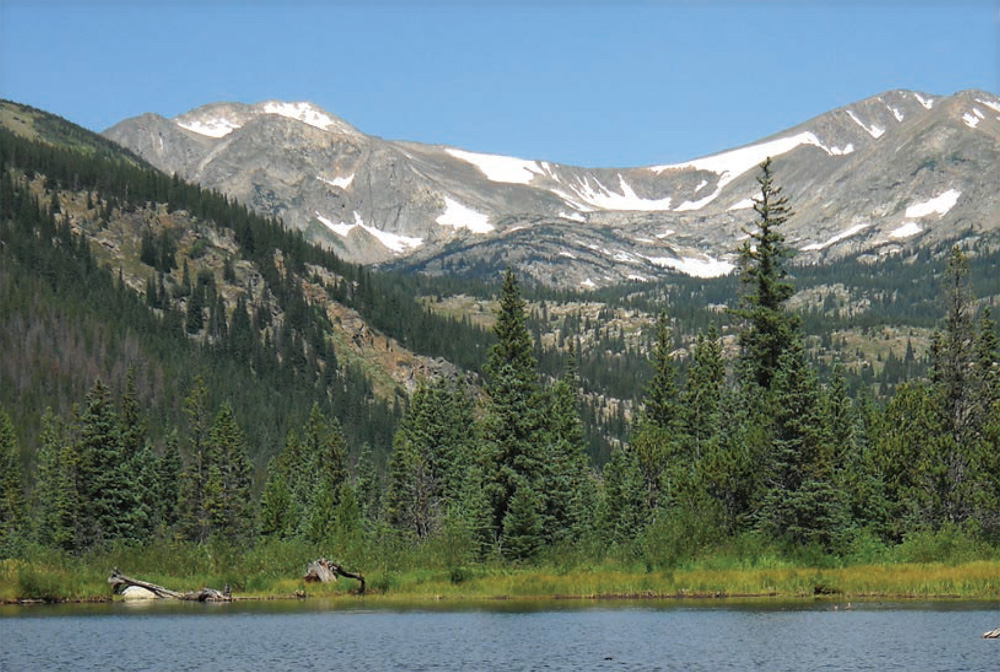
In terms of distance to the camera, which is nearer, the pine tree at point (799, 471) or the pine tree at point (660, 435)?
the pine tree at point (799, 471)

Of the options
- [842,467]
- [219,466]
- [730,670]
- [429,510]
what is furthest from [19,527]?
[730,670]

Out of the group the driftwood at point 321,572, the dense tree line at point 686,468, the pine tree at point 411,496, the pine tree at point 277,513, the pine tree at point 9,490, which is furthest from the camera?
the pine tree at point 277,513

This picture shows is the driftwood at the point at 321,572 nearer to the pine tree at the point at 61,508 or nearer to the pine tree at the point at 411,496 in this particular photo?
the pine tree at the point at 61,508

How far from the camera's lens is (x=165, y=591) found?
84438 mm

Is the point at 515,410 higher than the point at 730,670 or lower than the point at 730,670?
higher

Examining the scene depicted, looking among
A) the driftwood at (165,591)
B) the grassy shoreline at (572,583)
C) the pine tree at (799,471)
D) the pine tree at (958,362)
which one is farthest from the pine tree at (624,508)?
the driftwood at (165,591)

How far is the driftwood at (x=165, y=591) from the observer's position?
82938 millimetres

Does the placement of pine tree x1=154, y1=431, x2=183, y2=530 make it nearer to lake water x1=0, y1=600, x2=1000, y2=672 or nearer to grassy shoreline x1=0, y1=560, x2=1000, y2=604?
grassy shoreline x1=0, y1=560, x2=1000, y2=604

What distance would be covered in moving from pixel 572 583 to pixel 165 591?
26.6 meters

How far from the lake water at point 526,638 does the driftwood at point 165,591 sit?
9.81 meters

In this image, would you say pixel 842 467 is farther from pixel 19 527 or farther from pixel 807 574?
pixel 19 527

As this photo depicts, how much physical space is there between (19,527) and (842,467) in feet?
251

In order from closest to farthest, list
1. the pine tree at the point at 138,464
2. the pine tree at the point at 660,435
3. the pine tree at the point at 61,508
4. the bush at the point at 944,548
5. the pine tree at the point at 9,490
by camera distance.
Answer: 1. the bush at the point at 944,548
2. the pine tree at the point at 660,435
3. the pine tree at the point at 61,508
4. the pine tree at the point at 138,464
5. the pine tree at the point at 9,490

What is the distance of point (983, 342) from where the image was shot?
355ft
